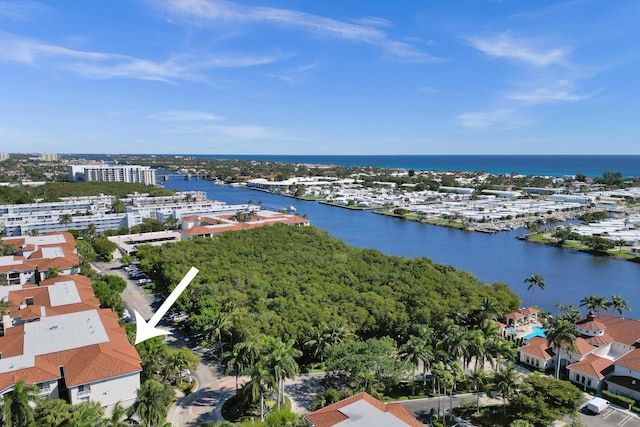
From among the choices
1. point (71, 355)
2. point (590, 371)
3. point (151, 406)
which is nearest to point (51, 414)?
point (151, 406)

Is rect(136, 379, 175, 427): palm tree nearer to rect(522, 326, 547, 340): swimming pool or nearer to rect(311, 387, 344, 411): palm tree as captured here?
rect(311, 387, 344, 411): palm tree

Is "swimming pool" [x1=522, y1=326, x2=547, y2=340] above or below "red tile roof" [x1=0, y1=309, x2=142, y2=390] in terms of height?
below

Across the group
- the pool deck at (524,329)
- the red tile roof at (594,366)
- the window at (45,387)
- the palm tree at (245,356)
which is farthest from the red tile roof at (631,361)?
the window at (45,387)

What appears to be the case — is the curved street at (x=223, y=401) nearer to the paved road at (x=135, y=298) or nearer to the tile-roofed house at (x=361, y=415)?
the tile-roofed house at (x=361, y=415)

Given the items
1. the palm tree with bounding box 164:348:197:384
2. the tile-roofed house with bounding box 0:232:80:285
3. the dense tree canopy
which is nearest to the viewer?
the palm tree with bounding box 164:348:197:384

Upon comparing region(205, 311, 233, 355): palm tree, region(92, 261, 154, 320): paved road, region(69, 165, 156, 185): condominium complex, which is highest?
region(69, 165, 156, 185): condominium complex

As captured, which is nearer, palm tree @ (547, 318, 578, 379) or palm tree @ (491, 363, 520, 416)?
palm tree @ (491, 363, 520, 416)

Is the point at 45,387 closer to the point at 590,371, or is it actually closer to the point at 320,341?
the point at 320,341

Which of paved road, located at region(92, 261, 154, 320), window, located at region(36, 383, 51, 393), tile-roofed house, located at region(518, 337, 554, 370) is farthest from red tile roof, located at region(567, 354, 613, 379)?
paved road, located at region(92, 261, 154, 320)
